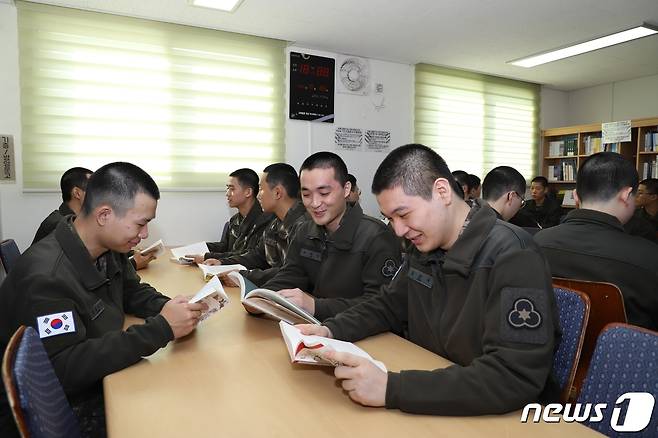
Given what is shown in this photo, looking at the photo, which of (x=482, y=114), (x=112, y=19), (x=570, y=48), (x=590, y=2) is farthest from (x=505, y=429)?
(x=482, y=114)

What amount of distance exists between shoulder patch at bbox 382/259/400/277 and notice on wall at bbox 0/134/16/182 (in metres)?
3.57

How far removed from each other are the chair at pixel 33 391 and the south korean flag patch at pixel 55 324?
8.5 inches

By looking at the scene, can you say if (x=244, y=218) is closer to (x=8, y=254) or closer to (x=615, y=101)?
(x=8, y=254)

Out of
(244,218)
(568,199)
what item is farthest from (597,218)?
(568,199)

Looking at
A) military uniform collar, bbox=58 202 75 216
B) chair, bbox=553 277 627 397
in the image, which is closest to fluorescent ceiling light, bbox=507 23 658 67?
chair, bbox=553 277 627 397

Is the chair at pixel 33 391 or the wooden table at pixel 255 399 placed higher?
the chair at pixel 33 391

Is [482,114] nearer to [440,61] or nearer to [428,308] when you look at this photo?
[440,61]

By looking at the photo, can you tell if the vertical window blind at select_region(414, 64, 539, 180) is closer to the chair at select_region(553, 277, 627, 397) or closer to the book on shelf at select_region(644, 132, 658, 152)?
the book on shelf at select_region(644, 132, 658, 152)

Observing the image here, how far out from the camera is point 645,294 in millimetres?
1820

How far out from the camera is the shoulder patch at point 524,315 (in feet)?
3.55

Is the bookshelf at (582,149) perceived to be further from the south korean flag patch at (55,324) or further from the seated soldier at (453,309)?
the south korean flag patch at (55,324)

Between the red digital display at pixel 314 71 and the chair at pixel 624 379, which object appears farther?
the red digital display at pixel 314 71

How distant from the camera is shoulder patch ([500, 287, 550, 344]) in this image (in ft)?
3.55

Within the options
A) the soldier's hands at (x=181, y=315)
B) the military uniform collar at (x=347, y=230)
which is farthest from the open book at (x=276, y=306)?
the military uniform collar at (x=347, y=230)
